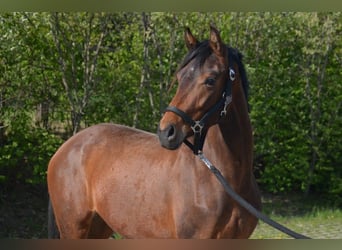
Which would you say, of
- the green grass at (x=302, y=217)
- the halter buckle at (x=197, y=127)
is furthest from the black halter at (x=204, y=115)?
the green grass at (x=302, y=217)

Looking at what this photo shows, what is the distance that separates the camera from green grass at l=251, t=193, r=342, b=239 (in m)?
5.02

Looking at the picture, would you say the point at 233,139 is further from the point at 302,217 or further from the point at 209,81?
the point at 302,217

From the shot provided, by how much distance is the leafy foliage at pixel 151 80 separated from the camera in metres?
4.94

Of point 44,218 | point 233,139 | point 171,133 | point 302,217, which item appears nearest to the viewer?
point 171,133

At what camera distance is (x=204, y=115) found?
2.13 metres

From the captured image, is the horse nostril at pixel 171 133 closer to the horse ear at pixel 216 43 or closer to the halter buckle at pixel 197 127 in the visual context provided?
the halter buckle at pixel 197 127

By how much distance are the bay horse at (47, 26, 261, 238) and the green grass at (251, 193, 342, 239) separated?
256 centimetres

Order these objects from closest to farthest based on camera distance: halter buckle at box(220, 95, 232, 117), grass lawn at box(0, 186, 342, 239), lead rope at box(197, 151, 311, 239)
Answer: lead rope at box(197, 151, 311, 239)
halter buckle at box(220, 95, 232, 117)
grass lawn at box(0, 186, 342, 239)

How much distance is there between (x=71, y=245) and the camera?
6.79ft

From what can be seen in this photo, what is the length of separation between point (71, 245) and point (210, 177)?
63cm

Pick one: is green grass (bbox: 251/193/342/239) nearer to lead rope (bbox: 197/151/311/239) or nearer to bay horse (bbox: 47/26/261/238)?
bay horse (bbox: 47/26/261/238)

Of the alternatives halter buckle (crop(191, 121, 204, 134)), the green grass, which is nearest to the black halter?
halter buckle (crop(191, 121, 204, 134))

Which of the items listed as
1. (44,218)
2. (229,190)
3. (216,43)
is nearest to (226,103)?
(216,43)

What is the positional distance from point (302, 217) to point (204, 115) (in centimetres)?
406
